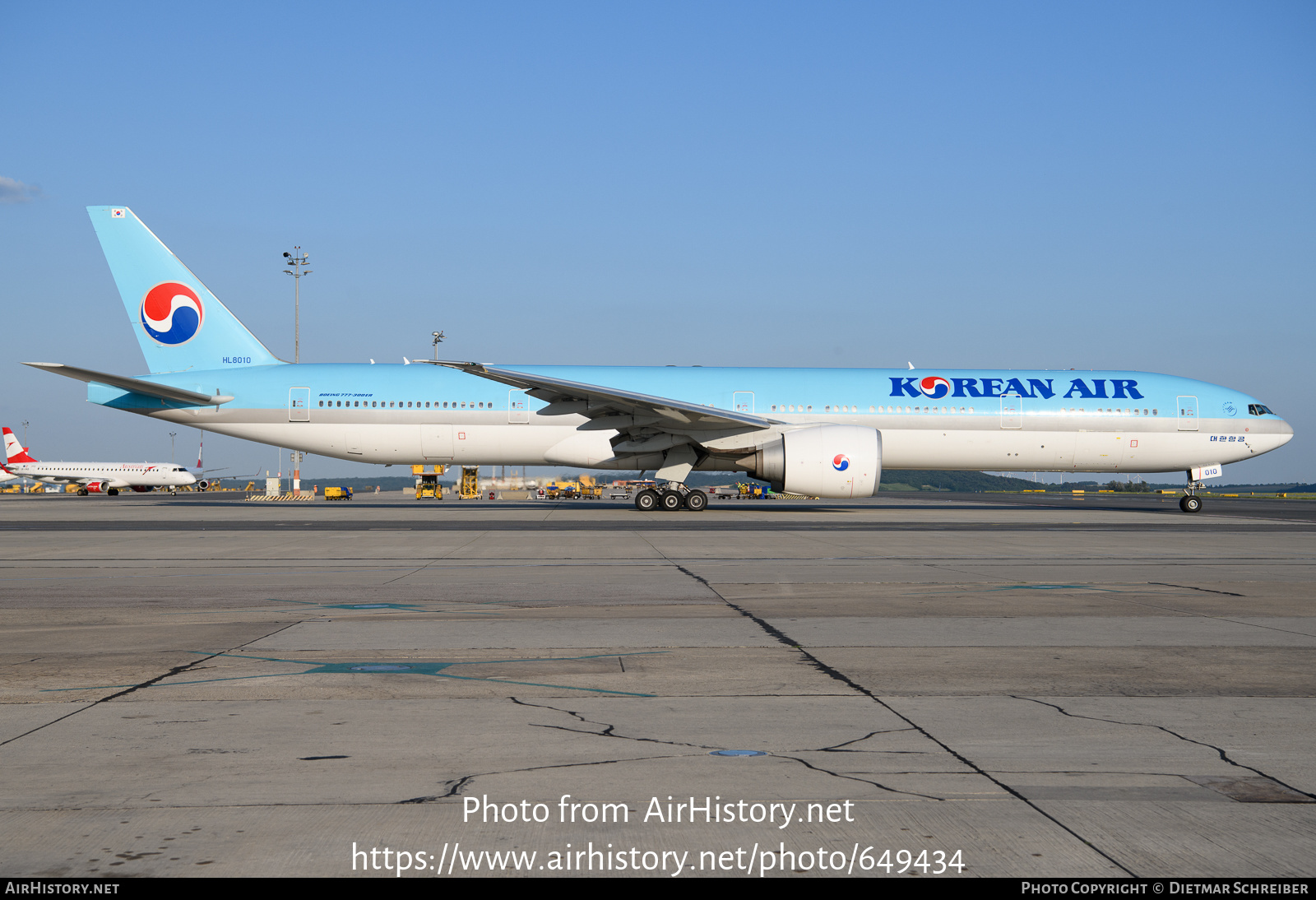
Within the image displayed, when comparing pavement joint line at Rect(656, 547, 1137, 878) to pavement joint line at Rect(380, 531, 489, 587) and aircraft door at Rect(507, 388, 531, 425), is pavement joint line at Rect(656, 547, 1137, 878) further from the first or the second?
aircraft door at Rect(507, 388, 531, 425)

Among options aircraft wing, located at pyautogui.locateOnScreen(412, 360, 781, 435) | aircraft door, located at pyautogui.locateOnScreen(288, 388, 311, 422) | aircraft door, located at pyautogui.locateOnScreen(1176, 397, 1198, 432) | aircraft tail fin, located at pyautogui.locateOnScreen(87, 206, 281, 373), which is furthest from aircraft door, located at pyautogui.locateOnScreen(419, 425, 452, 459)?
aircraft door, located at pyautogui.locateOnScreen(1176, 397, 1198, 432)

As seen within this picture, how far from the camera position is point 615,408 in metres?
23.8

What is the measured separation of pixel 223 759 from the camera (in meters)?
3.84

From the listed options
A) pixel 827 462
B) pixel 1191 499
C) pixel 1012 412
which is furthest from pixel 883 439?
pixel 1191 499

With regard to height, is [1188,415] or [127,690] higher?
[1188,415]

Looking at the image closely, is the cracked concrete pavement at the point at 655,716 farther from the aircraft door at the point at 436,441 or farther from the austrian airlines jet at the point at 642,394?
the aircraft door at the point at 436,441

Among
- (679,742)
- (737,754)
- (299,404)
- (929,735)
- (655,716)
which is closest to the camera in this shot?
(737,754)

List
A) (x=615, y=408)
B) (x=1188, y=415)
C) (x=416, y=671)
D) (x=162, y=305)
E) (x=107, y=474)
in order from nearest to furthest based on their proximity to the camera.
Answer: (x=416, y=671), (x=615, y=408), (x=1188, y=415), (x=162, y=305), (x=107, y=474)

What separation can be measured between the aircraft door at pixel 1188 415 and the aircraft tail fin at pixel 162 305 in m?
26.9

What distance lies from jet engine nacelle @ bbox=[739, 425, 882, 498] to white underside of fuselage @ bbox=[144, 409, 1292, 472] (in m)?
2.59

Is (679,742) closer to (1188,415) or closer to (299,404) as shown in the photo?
(299,404)

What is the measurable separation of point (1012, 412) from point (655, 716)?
78.1ft
